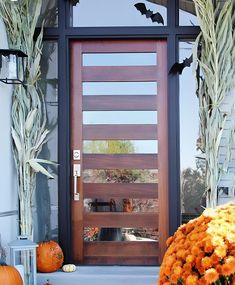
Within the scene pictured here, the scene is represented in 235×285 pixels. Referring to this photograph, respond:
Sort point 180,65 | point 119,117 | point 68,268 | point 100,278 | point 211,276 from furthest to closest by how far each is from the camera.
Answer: point 119,117, point 180,65, point 68,268, point 100,278, point 211,276

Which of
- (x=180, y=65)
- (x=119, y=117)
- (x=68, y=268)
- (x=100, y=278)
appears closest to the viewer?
(x=100, y=278)

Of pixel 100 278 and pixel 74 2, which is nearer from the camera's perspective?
pixel 100 278

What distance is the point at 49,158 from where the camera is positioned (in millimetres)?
4078

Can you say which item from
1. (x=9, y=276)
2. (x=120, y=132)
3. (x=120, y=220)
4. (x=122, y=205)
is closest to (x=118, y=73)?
(x=120, y=132)

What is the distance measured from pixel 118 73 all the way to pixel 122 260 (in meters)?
1.68

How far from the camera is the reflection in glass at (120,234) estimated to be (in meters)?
4.04

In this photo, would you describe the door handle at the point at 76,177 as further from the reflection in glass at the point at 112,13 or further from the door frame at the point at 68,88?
the reflection in glass at the point at 112,13

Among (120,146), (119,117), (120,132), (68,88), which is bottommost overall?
(120,146)

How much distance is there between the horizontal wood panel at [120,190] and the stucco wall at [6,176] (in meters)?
0.65

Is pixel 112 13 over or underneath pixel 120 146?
over

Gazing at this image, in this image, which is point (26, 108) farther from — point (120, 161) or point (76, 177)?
point (120, 161)

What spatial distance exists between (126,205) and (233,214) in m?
2.52

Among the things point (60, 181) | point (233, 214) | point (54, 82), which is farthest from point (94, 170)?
point (233, 214)

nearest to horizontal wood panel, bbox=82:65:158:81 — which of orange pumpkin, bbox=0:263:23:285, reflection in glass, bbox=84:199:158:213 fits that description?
reflection in glass, bbox=84:199:158:213
